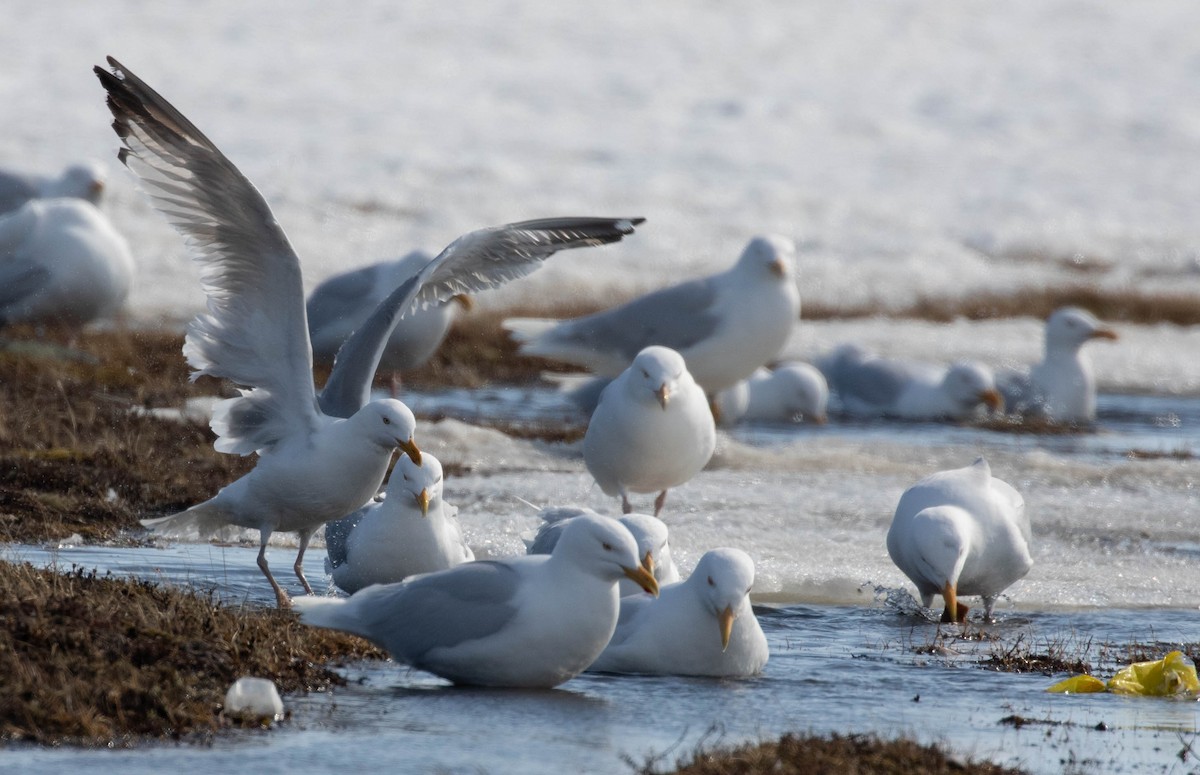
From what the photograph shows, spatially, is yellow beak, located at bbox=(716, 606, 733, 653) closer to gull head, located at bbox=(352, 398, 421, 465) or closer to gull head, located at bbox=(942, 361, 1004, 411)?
gull head, located at bbox=(352, 398, 421, 465)

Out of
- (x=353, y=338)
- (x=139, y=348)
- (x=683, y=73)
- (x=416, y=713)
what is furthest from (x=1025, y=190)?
(x=416, y=713)

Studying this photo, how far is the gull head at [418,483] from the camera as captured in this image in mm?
7094

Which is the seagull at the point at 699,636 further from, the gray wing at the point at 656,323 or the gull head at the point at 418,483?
the gray wing at the point at 656,323

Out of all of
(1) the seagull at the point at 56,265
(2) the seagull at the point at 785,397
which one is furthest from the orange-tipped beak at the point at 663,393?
(1) the seagull at the point at 56,265

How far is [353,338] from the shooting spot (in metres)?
8.46

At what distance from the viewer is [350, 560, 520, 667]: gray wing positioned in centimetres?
567

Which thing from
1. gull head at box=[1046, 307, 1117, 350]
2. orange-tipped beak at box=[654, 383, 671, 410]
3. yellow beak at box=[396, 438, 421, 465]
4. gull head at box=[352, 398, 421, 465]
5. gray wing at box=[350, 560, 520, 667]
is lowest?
gray wing at box=[350, 560, 520, 667]

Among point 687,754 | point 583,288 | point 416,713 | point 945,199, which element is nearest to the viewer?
point 687,754

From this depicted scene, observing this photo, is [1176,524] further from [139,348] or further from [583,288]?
[583,288]

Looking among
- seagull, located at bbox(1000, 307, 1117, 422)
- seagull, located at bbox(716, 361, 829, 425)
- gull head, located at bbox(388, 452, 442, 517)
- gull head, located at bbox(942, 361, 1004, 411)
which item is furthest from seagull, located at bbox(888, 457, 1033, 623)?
seagull, located at bbox(1000, 307, 1117, 422)

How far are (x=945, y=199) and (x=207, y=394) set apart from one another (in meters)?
35.7

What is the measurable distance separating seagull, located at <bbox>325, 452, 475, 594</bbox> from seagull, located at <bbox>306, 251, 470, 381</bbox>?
681 cm

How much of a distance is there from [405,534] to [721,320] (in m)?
6.02

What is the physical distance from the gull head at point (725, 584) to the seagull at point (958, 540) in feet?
5.64
